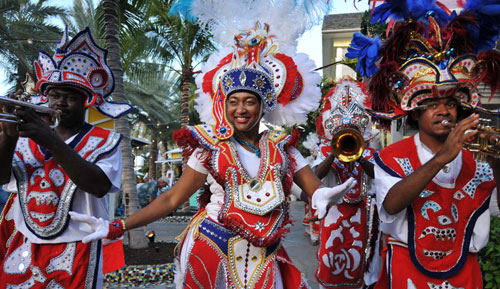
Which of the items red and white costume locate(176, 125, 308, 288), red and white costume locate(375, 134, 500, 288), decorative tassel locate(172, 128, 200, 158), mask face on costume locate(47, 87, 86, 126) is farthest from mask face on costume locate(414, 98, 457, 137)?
mask face on costume locate(47, 87, 86, 126)

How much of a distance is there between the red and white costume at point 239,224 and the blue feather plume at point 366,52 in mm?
1022

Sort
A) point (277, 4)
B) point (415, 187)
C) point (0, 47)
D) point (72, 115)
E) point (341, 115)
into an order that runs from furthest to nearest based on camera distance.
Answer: point (0, 47), point (341, 115), point (277, 4), point (72, 115), point (415, 187)

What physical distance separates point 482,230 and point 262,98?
1.63 meters

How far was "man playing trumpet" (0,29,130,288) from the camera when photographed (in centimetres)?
269

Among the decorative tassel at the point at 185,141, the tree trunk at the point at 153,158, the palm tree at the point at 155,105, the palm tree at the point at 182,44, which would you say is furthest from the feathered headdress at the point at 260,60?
the tree trunk at the point at 153,158

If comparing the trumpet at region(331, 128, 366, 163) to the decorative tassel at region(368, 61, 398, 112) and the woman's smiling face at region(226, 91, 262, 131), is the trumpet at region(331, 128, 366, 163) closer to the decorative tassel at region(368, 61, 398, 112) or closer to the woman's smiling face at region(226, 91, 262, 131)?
the decorative tassel at region(368, 61, 398, 112)

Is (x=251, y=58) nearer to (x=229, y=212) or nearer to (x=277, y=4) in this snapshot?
(x=277, y=4)

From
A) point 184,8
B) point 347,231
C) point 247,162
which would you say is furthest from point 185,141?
point 347,231

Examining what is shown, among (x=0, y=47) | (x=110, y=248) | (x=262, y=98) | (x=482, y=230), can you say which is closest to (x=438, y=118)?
(x=482, y=230)

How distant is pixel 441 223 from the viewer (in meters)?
2.76

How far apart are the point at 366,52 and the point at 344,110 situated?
217cm

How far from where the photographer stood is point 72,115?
118 inches

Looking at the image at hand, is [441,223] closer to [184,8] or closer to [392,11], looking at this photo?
[392,11]

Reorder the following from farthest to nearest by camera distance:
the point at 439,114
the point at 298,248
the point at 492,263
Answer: the point at 298,248
the point at 492,263
the point at 439,114
